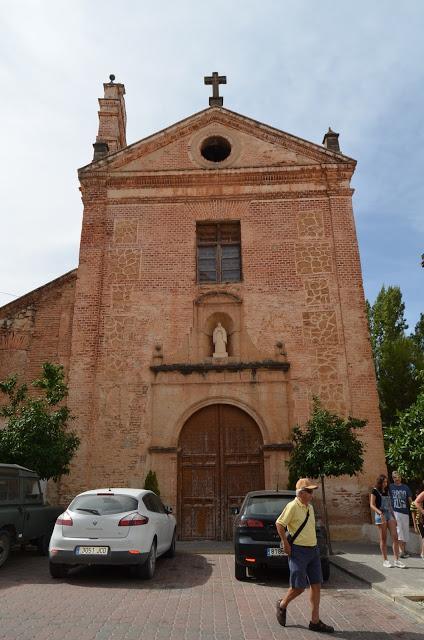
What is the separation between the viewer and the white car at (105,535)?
7547 mm

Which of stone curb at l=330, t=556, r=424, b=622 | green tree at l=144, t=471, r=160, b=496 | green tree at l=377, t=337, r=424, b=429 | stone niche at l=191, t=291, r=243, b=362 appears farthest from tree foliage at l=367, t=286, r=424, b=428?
stone curb at l=330, t=556, r=424, b=622

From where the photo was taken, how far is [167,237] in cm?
1538

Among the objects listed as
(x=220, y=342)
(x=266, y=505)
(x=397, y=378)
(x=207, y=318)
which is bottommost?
(x=266, y=505)

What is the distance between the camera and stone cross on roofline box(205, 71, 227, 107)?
17375 mm

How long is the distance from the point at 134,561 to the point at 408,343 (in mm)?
19461

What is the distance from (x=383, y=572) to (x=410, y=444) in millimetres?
2208

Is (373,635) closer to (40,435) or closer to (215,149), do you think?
(40,435)

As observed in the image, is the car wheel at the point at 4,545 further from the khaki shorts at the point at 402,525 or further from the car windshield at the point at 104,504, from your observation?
the khaki shorts at the point at 402,525

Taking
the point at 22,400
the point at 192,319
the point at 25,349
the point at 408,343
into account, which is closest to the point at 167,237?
the point at 192,319

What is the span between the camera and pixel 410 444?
910 centimetres

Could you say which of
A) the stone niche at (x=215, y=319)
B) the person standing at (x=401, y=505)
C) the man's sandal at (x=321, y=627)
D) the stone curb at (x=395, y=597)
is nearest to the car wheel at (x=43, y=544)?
the stone curb at (x=395, y=597)

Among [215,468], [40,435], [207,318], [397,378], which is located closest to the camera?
[40,435]

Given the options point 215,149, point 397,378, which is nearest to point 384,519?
point 215,149

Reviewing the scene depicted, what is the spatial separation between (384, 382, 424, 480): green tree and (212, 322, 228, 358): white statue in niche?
566 cm
